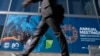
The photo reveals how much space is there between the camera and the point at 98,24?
1390 cm

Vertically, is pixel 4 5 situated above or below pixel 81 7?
above

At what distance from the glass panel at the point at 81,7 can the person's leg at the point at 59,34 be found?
24.0 feet

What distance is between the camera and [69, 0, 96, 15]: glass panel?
46.0 feet

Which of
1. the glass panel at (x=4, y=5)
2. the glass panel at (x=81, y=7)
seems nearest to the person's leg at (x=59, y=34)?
the glass panel at (x=4, y=5)

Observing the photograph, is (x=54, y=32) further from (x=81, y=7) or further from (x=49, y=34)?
(x=81, y=7)

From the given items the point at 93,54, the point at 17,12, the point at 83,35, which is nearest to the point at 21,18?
the point at 17,12

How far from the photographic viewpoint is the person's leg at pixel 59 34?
6.49 metres

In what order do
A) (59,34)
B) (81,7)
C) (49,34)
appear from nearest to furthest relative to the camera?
(59,34) < (49,34) < (81,7)

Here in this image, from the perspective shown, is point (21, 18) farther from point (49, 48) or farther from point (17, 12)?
point (49, 48)

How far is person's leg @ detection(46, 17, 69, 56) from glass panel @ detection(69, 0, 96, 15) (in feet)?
24.0

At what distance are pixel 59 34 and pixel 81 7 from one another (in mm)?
7603

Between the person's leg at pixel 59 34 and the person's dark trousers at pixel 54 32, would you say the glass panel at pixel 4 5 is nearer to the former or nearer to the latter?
the person's dark trousers at pixel 54 32

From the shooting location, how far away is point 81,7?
1404cm

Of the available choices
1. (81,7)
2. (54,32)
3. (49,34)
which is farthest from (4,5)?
(54,32)
